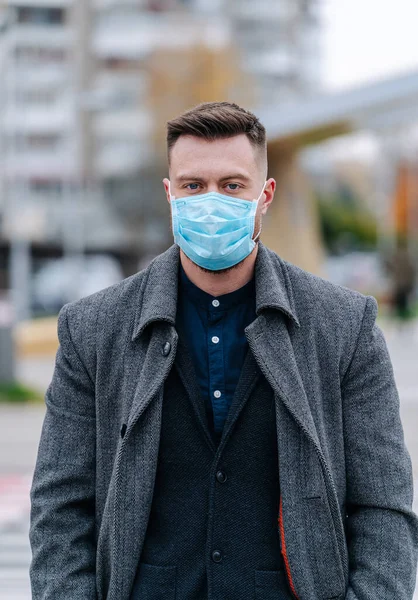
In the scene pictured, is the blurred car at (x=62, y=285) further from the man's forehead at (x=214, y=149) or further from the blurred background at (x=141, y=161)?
the man's forehead at (x=214, y=149)

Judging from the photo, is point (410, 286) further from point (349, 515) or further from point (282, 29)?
point (282, 29)

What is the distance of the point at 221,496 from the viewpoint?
243 cm

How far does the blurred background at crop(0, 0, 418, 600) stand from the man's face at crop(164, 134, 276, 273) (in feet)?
13.7

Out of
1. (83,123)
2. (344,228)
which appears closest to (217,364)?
(83,123)

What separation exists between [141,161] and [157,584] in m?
41.9

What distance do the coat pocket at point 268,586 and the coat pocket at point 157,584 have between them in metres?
0.19

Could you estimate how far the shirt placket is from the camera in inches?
97.5

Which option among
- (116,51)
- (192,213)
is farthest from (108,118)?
(192,213)

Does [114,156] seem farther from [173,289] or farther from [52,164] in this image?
[173,289]

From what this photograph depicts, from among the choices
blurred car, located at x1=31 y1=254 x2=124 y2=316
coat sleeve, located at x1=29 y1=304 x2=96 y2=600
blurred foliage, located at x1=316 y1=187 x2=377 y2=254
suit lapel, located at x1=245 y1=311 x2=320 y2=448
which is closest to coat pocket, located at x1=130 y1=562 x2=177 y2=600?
coat sleeve, located at x1=29 y1=304 x2=96 y2=600

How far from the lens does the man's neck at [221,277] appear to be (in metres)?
2.57

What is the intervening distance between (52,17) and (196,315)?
185 feet

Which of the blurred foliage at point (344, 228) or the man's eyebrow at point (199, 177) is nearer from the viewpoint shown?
the man's eyebrow at point (199, 177)

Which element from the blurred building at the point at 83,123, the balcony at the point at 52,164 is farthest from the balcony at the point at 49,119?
the balcony at the point at 52,164
